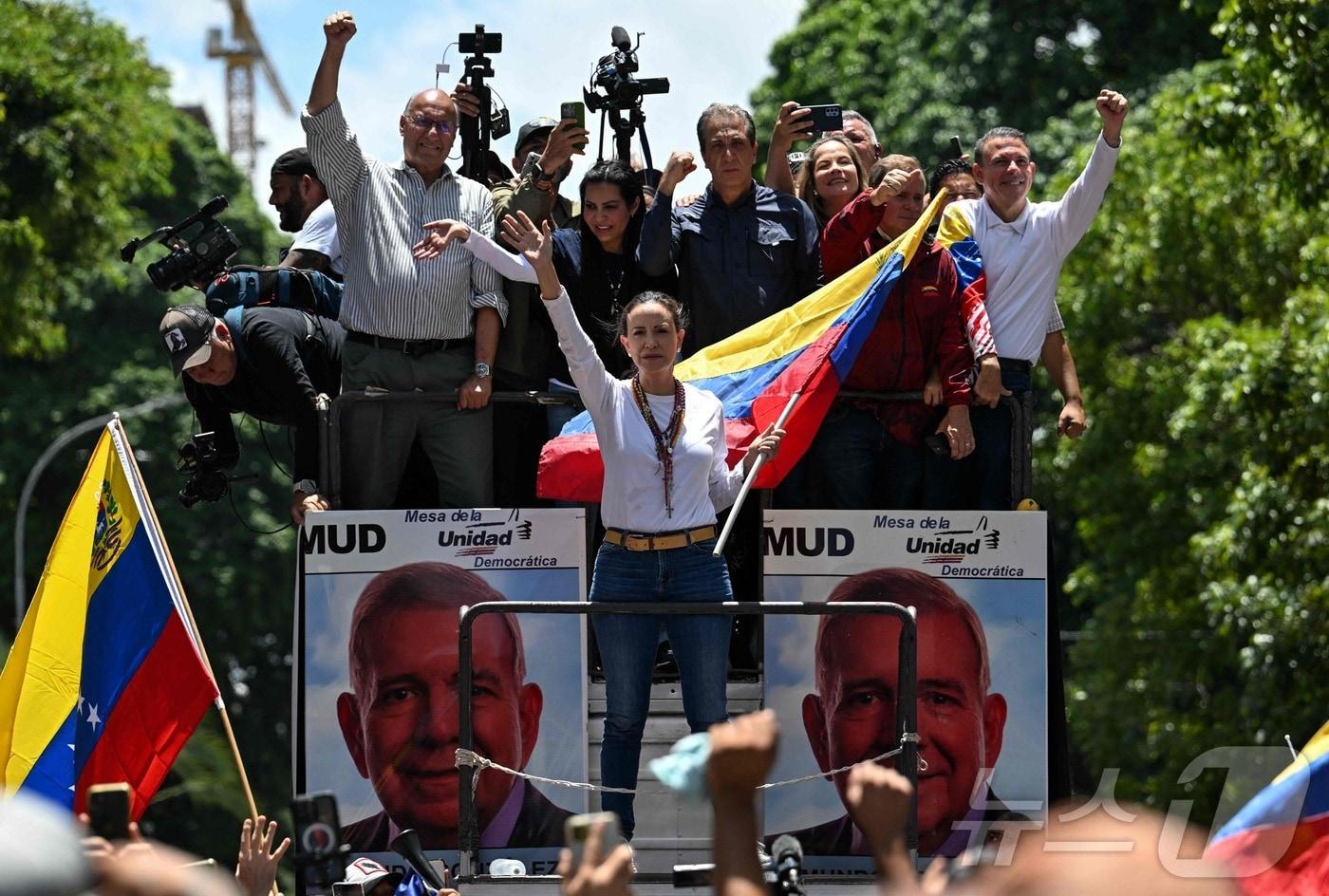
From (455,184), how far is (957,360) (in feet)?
7.26

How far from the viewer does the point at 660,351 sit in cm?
856

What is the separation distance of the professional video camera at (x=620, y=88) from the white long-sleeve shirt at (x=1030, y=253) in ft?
6.79

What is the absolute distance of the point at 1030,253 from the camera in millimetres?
9656

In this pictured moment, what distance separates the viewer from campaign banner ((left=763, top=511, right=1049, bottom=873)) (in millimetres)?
8883

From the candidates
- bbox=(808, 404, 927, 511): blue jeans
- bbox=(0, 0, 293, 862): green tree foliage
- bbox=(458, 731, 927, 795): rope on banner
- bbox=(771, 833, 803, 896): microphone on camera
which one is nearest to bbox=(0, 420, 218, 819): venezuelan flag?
bbox=(458, 731, 927, 795): rope on banner

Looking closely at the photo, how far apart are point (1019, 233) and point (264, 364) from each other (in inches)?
125

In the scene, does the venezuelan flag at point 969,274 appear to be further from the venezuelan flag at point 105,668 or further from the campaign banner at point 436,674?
the venezuelan flag at point 105,668

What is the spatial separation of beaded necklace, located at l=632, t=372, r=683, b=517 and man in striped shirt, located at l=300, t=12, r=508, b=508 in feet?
3.63

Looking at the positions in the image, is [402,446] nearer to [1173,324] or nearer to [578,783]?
[578,783]

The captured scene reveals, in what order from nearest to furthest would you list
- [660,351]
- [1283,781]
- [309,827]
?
1. [309,827]
2. [1283,781]
3. [660,351]

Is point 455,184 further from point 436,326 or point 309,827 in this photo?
point 309,827

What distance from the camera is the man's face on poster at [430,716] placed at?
8.91 m

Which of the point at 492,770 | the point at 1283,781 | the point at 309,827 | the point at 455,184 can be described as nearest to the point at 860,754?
the point at 492,770

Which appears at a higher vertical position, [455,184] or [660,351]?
[455,184]
